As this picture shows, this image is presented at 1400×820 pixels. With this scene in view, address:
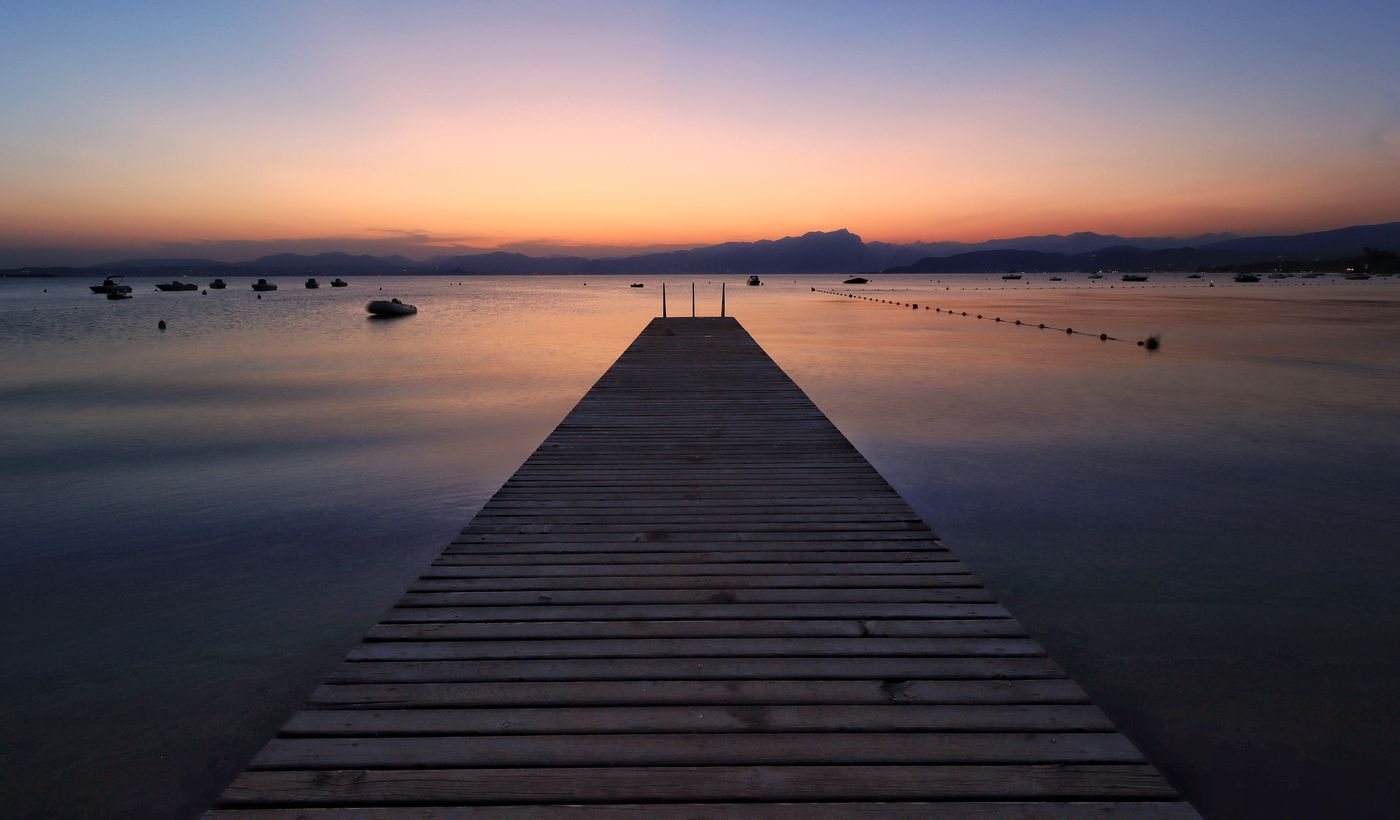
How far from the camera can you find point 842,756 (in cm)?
283

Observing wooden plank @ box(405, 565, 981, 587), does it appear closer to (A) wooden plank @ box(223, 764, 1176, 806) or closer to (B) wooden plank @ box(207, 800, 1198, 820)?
(A) wooden plank @ box(223, 764, 1176, 806)

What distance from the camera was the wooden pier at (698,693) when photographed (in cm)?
264

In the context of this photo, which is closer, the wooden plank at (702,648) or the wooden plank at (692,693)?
the wooden plank at (692,693)

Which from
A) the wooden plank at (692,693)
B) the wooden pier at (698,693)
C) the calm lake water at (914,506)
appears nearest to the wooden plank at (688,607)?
the wooden pier at (698,693)

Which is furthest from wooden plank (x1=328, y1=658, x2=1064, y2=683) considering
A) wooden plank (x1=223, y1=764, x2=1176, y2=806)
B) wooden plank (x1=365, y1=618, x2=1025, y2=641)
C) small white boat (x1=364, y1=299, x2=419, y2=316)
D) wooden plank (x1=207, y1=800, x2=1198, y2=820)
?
small white boat (x1=364, y1=299, x2=419, y2=316)

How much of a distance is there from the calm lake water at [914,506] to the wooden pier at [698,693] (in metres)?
2.07

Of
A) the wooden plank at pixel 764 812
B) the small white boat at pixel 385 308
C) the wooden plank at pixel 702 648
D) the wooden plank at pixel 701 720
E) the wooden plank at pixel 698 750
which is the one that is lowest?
the wooden plank at pixel 764 812

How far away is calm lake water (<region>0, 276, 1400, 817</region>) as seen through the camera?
483cm

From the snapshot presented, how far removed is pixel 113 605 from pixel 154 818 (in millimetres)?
3630

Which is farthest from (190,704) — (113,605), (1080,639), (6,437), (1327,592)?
(6,437)

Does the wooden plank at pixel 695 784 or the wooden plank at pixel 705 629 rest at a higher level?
the wooden plank at pixel 705 629

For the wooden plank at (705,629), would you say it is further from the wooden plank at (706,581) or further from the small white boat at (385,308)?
the small white boat at (385,308)

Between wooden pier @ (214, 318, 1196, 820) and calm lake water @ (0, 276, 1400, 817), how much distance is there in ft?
6.78

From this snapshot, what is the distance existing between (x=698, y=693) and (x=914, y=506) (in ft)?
23.3
